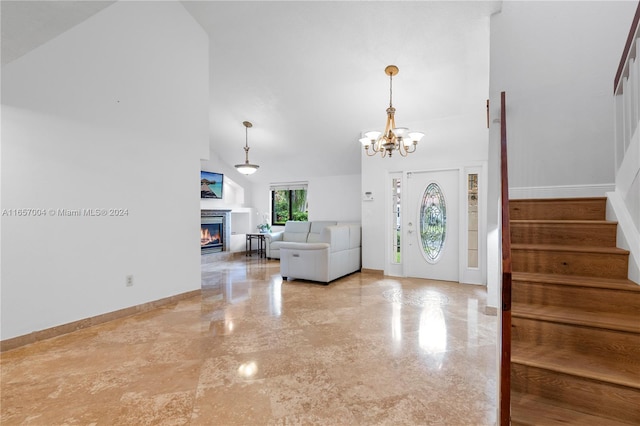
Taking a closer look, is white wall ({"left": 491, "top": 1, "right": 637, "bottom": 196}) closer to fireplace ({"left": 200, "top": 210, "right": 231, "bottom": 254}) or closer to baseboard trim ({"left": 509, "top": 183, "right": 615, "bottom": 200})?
baseboard trim ({"left": 509, "top": 183, "right": 615, "bottom": 200})

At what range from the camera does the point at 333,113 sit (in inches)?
209

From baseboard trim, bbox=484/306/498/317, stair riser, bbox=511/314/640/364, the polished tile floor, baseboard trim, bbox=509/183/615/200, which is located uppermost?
baseboard trim, bbox=509/183/615/200

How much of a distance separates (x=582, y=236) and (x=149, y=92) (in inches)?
178

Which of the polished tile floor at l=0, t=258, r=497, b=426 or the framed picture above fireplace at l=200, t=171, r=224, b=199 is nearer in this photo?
the polished tile floor at l=0, t=258, r=497, b=426

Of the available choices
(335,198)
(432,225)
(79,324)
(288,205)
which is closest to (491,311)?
(432,225)

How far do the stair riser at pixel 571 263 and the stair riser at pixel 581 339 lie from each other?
0.53m

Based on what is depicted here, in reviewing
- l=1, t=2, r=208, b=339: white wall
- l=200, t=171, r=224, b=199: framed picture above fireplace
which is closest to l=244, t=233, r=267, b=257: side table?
l=200, t=171, r=224, b=199: framed picture above fireplace

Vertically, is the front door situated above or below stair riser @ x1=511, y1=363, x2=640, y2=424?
above

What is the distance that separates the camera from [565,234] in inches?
88.9

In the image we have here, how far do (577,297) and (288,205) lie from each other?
719cm

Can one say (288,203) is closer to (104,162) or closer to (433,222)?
(433,222)

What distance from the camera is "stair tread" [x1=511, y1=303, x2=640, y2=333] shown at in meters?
1.55

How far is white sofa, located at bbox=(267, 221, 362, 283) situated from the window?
2.78 metres

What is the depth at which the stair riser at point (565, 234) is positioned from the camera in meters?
2.13
